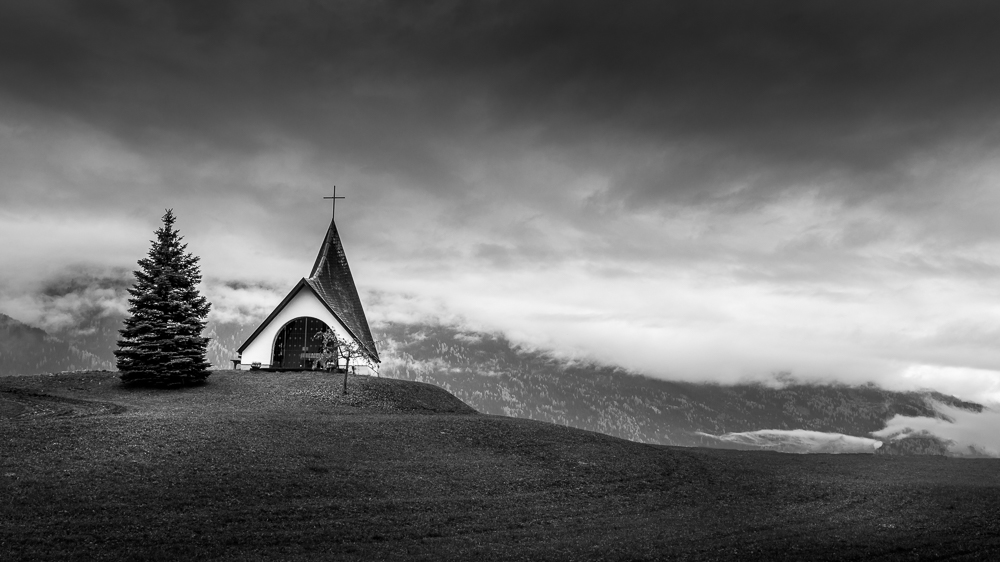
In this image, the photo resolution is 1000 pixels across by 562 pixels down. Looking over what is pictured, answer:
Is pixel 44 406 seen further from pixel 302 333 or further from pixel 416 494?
pixel 302 333

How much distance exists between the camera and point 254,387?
37094 mm

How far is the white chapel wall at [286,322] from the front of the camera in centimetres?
4691

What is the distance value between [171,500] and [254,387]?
2035cm

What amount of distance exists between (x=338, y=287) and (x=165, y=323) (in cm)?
1441

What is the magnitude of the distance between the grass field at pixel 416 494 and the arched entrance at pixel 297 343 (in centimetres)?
1534

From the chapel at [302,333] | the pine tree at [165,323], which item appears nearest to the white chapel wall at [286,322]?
the chapel at [302,333]

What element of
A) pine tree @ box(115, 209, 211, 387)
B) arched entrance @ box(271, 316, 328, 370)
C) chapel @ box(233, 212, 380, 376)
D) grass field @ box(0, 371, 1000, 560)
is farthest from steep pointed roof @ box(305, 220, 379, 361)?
grass field @ box(0, 371, 1000, 560)

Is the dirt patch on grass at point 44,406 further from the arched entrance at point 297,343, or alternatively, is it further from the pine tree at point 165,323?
the arched entrance at point 297,343

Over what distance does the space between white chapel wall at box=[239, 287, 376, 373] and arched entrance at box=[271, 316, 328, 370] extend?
39cm

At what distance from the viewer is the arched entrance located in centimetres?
4744

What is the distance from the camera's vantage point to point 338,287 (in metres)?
51.1

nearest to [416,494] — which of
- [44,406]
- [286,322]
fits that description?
[44,406]

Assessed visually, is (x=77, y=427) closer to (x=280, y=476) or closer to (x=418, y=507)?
(x=280, y=476)

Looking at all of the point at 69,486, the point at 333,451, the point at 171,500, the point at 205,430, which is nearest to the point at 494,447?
the point at 333,451
